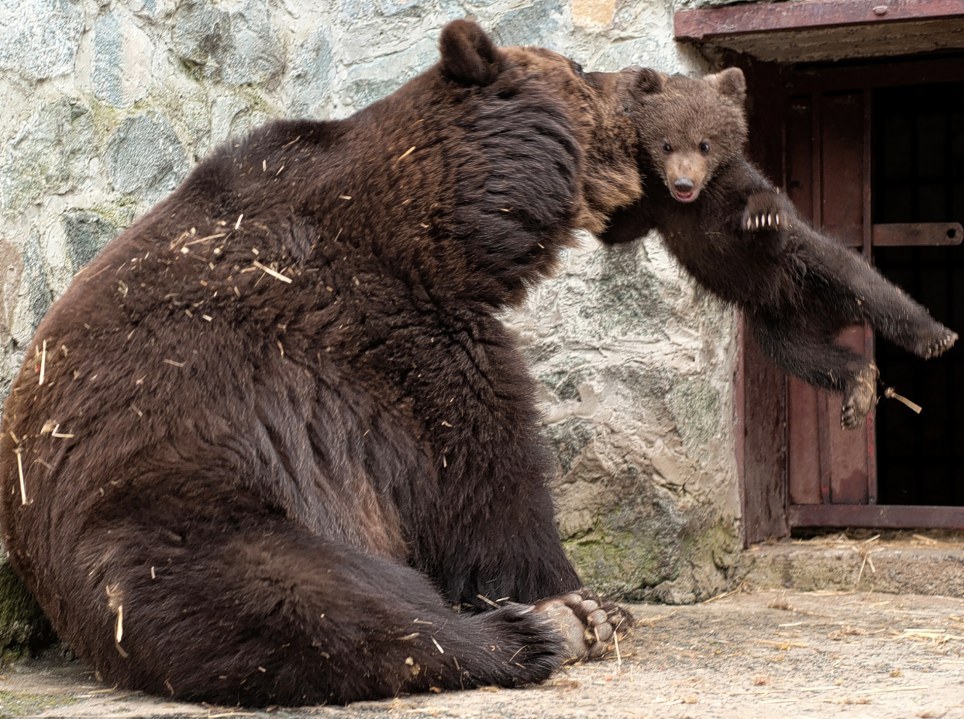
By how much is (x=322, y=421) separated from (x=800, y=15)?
2537 mm

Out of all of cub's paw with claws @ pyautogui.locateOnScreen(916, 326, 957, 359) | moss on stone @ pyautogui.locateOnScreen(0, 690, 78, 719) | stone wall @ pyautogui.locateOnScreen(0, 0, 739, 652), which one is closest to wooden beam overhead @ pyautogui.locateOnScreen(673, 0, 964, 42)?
stone wall @ pyautogui.locateOnScreen(0, 0, 739, 652)

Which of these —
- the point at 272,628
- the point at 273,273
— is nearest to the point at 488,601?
the point at 272,628

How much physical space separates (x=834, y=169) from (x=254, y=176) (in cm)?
308

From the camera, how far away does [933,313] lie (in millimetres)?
8570

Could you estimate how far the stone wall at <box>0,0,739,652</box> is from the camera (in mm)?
4883

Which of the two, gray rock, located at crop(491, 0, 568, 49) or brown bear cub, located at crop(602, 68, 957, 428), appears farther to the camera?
gray rock, located at crop(491, 0, 568, 49)

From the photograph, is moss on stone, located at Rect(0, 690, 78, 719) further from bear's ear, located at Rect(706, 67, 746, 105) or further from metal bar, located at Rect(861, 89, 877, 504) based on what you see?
metal bar, located at Rect(861, 89, 877, 504)

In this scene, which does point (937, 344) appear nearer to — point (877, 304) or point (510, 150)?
point (877, 304)

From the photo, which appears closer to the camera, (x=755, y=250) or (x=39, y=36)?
(x=39, y=36)

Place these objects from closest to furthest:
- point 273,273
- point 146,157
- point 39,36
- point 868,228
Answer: point 273,273, point 39,36, point 146,157, point 868,228

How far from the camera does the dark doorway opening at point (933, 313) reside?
830cm

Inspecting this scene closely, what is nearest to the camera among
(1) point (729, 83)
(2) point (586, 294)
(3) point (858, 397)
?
(3) point (858, 397)

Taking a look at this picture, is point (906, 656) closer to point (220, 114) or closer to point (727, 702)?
point (727, 702)

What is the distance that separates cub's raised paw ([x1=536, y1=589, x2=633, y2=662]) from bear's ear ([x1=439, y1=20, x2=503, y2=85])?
164 cm
